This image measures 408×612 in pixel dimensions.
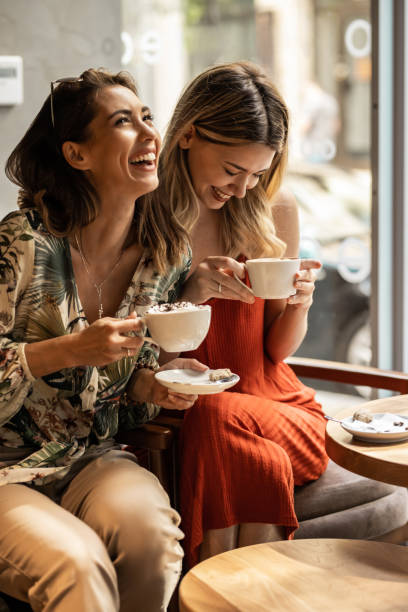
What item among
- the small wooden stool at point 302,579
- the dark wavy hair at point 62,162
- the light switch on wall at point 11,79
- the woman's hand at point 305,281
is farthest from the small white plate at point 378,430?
the light switch on wall at point 11,79

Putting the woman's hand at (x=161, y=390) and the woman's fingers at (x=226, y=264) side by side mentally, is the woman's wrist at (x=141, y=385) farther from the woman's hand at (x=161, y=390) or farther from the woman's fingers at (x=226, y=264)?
the woman's fingers at (x=226, y=264)

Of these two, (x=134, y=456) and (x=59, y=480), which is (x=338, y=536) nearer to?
(x=134, y=456)

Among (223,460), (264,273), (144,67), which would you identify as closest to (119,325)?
(264,273)

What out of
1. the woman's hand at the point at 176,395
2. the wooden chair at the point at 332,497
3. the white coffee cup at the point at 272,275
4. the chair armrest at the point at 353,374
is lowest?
the wooden chair at the point at 332,497

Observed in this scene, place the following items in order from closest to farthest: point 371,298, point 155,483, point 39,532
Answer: point 39,532
point 155,483
point 371,298

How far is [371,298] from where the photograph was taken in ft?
11.1

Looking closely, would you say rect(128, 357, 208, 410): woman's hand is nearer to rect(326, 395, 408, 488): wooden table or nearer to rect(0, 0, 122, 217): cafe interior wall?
rect(326, 395, 408, 488): wooden table

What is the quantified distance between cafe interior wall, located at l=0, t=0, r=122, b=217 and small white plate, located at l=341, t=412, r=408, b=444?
4.65 feet

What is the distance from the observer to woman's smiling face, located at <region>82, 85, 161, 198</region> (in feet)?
5.69

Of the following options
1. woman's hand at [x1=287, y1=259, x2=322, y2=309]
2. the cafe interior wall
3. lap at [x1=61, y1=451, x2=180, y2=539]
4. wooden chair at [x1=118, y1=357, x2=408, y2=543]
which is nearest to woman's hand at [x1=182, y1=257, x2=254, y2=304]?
woman's hand at [x1=287, y1=259, x2=322, y2=309]

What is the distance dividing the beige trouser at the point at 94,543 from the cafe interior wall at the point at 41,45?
1213 millimetres

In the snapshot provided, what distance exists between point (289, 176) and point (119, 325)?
8.57 feet

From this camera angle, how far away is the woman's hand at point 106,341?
1496mm

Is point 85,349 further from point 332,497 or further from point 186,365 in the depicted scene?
point 332,497
